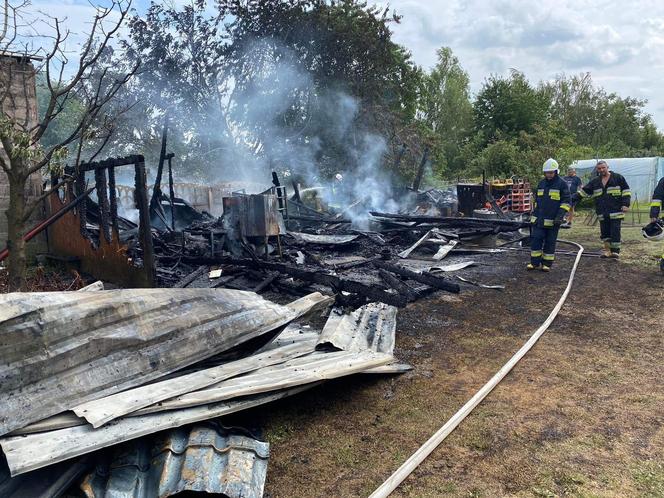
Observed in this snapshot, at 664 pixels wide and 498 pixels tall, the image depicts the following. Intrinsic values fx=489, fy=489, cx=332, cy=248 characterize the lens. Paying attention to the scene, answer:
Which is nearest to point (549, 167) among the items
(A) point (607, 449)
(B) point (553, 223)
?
(B) point (553, 223)

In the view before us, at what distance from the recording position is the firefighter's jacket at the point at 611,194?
29.6ft

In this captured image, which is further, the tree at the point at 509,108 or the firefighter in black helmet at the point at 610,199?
the tree at the point at 509,108

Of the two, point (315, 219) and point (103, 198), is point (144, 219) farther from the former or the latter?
point (315, 219)

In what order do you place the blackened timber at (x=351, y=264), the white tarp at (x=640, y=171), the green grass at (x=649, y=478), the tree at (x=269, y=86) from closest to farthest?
the green grass at (x=649, y=478)
the blackened timber at (x=351, y=264)
the tree at (x=269, y=86)
the white tarp at (x=640, y=171)

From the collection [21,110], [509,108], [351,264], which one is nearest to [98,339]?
[351,264]

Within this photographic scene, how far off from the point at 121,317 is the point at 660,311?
596 centimetres

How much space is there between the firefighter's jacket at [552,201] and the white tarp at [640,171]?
17.3 metres

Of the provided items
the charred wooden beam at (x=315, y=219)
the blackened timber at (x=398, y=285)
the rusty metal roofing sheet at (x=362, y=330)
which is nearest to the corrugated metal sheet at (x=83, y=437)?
the rusty metal roofing sheet at (x=362, y=330)

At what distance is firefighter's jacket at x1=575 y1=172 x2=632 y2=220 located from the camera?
9.01 meters

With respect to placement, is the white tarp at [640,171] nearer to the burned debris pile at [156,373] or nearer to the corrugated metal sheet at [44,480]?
the burned debris pile at [156,373]

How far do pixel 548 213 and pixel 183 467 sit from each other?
7.52 meters

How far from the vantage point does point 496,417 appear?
339 centimetres

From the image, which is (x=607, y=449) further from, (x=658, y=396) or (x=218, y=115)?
(x=218, y=115)

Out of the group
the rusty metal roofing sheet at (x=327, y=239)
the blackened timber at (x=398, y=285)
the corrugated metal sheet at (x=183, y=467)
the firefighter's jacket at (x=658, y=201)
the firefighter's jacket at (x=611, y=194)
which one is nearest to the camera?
the corrugated metal sheet at (x=183, y=467)
